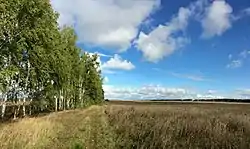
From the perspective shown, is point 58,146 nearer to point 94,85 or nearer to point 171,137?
point 171,137

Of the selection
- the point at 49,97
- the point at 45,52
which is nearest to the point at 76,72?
the point at 49,97

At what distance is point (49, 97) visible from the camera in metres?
45.6

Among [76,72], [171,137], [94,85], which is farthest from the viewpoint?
[94,85]

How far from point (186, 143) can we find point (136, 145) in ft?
6.69

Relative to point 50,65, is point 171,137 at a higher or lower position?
lower

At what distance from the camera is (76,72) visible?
2516 inches

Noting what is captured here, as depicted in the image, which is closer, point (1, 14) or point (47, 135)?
point (47, 135)

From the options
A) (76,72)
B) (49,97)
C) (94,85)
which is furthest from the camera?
(94,85)

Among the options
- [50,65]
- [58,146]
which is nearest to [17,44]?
[50,65]

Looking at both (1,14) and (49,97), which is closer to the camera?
(1,14)

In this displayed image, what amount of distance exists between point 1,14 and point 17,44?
10.2 ft

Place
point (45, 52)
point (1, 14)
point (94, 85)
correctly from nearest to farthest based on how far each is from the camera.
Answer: point (1, 14) → point (45, 52) → point (94, 85)

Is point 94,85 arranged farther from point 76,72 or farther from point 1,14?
point 1,14

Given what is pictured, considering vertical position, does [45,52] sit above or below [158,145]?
above
